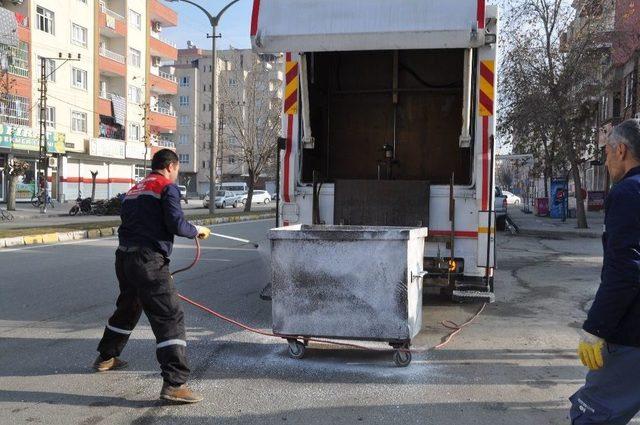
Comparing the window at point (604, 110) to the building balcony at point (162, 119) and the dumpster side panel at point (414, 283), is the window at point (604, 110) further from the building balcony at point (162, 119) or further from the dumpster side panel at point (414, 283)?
the dumpster side panel at point (414, 283)

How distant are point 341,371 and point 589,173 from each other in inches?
1796

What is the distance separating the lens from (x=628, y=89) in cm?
3266

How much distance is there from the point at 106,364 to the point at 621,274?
3.97 metres

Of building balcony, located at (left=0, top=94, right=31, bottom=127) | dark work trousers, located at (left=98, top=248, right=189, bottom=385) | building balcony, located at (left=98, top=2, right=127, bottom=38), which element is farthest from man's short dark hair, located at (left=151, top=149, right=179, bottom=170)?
building balcony, located at (left=98, top=2, right=127, bottom=38)

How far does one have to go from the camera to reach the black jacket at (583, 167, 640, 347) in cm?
250

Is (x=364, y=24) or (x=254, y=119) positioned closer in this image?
(x=364, y=24)

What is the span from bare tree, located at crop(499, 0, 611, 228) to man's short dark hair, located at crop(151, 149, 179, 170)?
18205 millimetres

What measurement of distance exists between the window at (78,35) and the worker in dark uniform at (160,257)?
141 feet

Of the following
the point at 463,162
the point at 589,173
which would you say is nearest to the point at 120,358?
the point at 463,162

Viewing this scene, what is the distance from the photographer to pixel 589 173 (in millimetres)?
45781

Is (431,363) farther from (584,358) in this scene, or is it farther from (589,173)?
(589,173)

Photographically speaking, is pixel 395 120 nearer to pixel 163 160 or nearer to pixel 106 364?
pixel 163 160

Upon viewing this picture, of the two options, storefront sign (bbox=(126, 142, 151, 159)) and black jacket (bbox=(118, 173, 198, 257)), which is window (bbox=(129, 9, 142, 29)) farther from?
black jacket (bbox=(118, 173, 198, 257))

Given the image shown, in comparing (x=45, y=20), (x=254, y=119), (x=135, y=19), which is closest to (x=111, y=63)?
(x=135, y=19)
